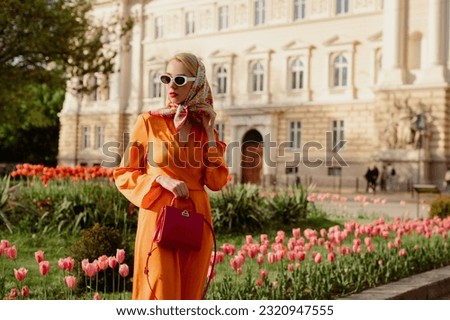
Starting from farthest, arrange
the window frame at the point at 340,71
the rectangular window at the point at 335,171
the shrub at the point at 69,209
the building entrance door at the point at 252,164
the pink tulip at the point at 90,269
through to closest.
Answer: the building entrance door at the point at 252,164 < the window frame at the point at 340,71 < the rectangular window at the point at 335,171 < the shrub at the point at 69,209 < the pink tulip at the point at 90,269

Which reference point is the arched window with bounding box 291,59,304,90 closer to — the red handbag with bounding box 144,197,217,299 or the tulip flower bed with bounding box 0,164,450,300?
the tulip flower bed with bounding box 0,164,450,300

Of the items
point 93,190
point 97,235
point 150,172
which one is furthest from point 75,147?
point 150,172

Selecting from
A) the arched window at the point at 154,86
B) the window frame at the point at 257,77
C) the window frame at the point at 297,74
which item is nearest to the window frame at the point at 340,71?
the window frame at the point at 297,74

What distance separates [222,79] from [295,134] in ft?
20.5

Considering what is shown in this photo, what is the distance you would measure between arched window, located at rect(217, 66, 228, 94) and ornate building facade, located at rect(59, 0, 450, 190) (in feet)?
0.22

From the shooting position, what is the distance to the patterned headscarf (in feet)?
13.4

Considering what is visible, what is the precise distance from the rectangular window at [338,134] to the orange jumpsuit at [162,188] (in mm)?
33829

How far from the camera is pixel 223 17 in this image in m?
42.9

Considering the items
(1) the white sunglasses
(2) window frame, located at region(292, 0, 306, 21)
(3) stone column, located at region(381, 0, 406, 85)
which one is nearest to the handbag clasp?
(1) the white sunglasses

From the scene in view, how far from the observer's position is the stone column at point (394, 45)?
34438mm

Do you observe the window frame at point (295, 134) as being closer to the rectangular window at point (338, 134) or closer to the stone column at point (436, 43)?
the rectangular window at point (338, 134)

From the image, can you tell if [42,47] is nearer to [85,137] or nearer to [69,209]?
[69,209]

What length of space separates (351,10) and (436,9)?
5.00 meters

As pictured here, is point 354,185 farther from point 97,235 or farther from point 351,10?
point 97,235
